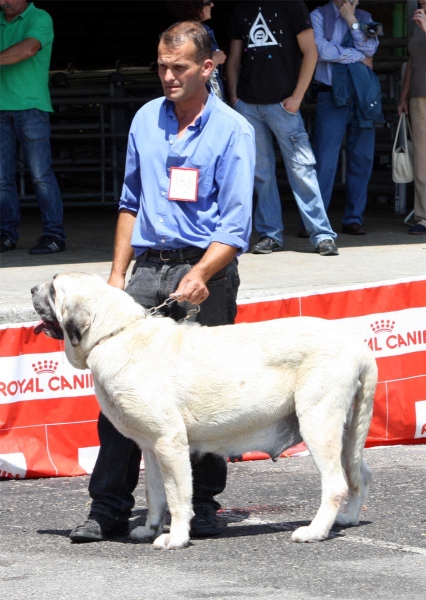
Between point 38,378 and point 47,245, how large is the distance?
316 centimetres

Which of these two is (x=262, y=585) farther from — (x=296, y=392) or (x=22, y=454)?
(x=22, y=454)

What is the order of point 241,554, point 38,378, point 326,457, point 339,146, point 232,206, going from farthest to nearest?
point 339,146 → point 38,378 → point 232,206 → point 326,457 → point 241,554

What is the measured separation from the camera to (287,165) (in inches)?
364

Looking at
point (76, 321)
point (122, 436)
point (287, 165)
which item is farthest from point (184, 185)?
point (287, 165)

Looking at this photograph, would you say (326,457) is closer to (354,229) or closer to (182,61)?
(182,61)

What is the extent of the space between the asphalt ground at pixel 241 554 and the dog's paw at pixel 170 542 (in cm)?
3

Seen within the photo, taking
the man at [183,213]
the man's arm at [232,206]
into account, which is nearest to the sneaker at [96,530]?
the man at [183,213]

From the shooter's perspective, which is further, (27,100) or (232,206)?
(27,100)

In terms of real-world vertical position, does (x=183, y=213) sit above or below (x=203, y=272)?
above

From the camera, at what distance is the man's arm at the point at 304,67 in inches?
357

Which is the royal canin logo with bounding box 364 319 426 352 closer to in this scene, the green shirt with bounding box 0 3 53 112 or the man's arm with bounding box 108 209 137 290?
the man's arm with bounding box 108 209 137 290

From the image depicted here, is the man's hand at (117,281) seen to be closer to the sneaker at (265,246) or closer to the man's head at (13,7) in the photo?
the sneaker at (265,246)

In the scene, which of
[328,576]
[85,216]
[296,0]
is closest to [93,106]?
[85,216]

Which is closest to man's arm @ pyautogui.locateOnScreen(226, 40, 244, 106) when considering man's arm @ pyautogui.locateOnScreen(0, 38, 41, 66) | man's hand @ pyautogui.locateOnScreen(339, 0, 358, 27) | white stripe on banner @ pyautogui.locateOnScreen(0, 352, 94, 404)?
man's hand @ pyautogui.locateOnScreen(339, 0, 358, 27)
